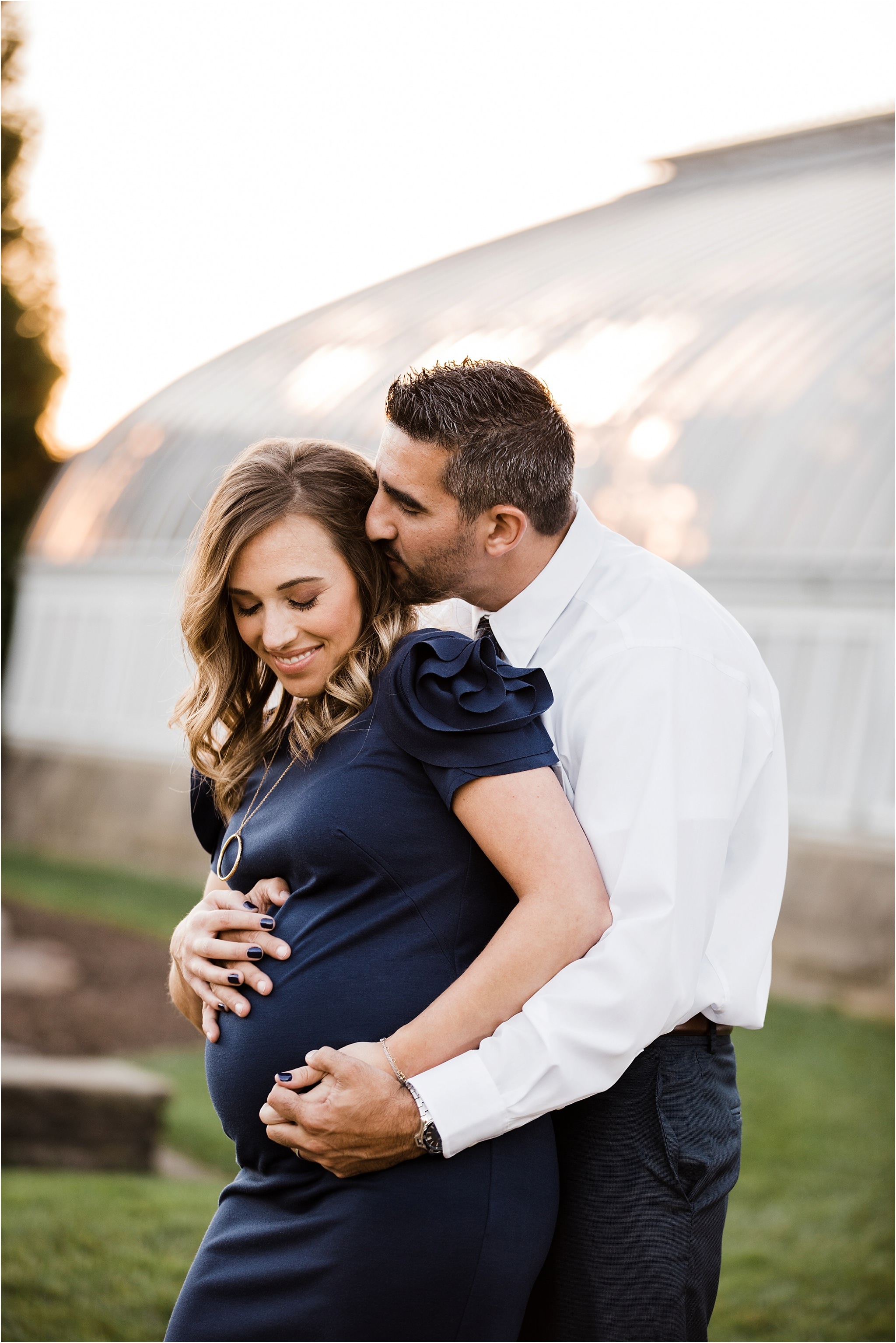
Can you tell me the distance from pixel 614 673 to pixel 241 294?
1413 cm

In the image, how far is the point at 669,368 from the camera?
1032 cm

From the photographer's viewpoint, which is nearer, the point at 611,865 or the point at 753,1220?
the point at 611,865

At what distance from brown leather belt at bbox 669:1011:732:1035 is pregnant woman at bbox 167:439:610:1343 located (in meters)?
0.30

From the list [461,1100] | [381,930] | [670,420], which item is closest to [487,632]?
[381,930]

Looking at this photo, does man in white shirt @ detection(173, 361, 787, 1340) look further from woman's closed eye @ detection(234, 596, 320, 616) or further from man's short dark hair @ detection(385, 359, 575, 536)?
woman's closed eye @ detection(234, 596, 320, 616)

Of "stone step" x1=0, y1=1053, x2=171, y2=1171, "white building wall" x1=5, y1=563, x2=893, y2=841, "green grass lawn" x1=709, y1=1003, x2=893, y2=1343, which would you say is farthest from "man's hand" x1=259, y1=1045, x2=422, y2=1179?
"white building wall" x1=5, y1=563, x2=893, y2=841

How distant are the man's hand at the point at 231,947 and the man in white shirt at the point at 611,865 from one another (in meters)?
0.23

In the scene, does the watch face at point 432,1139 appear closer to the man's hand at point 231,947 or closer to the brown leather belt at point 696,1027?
the man's hand at point 231,947

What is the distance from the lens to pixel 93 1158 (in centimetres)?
539

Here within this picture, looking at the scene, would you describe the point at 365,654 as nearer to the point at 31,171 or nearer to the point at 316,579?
the point at 316,579

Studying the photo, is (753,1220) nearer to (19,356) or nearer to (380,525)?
(380,525)

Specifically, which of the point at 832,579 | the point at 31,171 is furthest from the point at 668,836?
the point at 31,171

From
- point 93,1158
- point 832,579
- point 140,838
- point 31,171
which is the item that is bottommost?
point 140,838

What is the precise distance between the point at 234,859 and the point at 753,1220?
13.0ft
